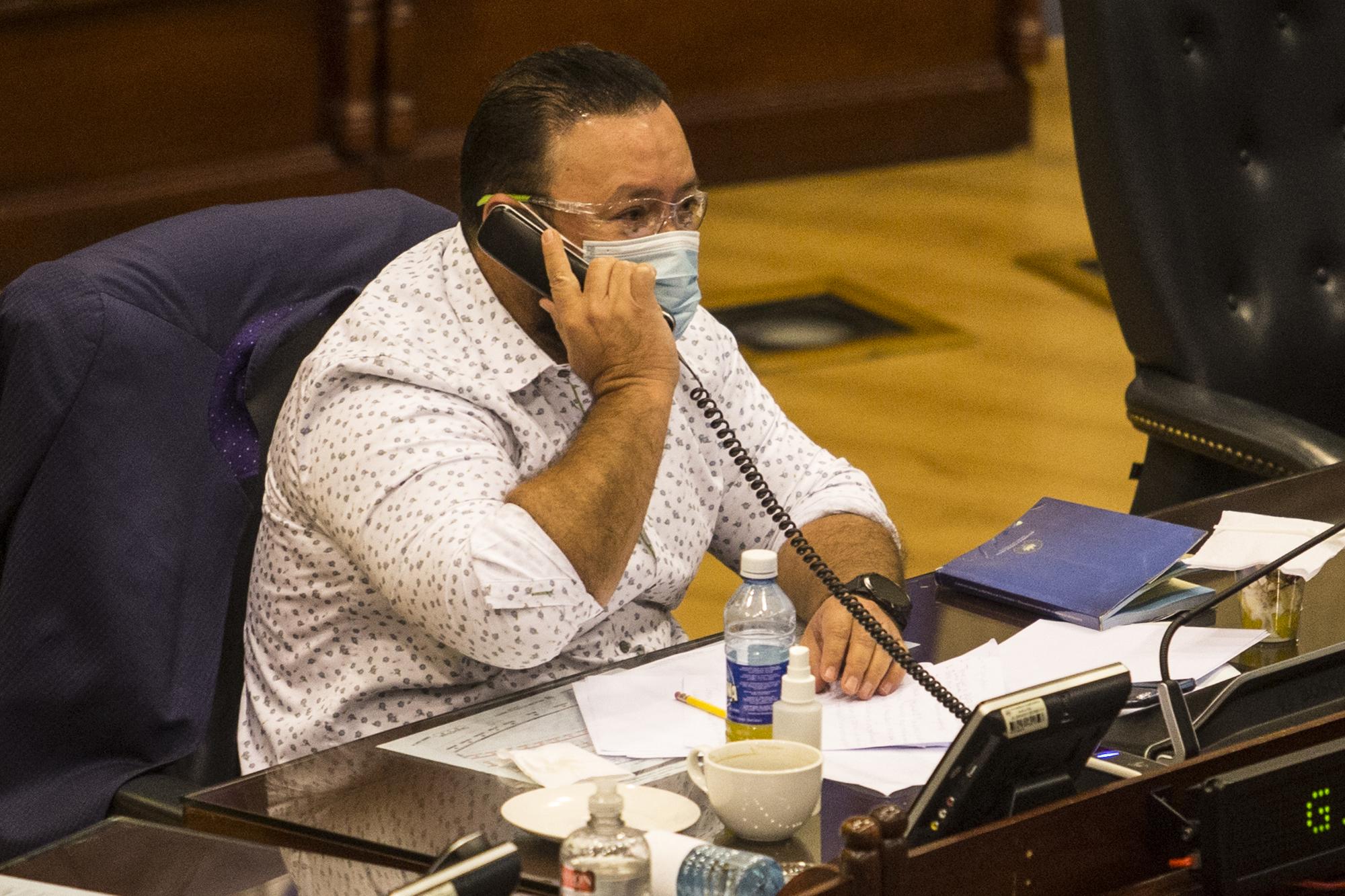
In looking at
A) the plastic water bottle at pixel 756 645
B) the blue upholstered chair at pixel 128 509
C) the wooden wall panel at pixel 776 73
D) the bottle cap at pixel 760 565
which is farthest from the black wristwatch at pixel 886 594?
the wooden wall panel at pixel 776 73

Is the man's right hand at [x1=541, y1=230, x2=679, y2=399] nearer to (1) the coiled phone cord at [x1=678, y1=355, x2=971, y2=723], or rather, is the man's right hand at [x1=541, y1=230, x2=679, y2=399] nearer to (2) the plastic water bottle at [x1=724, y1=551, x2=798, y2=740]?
(1) the coiled phone cord at [x1=678, y1=355, x2=971, y2=723]

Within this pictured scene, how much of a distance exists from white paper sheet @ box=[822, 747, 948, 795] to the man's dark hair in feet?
2.06

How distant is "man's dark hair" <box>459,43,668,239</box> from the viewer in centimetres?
179

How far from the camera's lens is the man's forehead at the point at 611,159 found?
178 cm

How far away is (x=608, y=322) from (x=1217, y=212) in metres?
1.05

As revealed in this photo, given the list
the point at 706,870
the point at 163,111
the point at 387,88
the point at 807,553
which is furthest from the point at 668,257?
the point at 387,88

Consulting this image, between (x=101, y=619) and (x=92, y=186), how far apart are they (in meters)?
3.40

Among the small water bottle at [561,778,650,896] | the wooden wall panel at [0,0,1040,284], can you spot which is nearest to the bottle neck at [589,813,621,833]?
the small water bottle at [561,778,650,896]

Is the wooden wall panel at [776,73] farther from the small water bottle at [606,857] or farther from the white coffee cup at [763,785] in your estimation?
the small water bottle at [606,857]

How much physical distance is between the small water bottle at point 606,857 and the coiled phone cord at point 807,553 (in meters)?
0.37

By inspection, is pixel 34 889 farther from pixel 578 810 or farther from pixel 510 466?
pixel 510 466

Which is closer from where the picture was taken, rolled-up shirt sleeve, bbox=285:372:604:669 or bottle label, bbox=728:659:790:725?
bottle label, bbox=728:659:790:725

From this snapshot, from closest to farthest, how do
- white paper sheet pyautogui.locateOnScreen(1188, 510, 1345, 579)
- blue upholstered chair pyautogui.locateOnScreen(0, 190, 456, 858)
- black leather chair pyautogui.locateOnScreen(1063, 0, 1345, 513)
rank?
blue upholstered chair pyautogui.locateOnScreen(0, 190, 456, 858)
white paper sheet pyautogui.locateOnScreen(1188, 510, 1345, 579)
black leather chair pyautogui.locateOnScreen(1063, 0, 1345, 513)

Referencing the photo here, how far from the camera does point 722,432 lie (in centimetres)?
189
